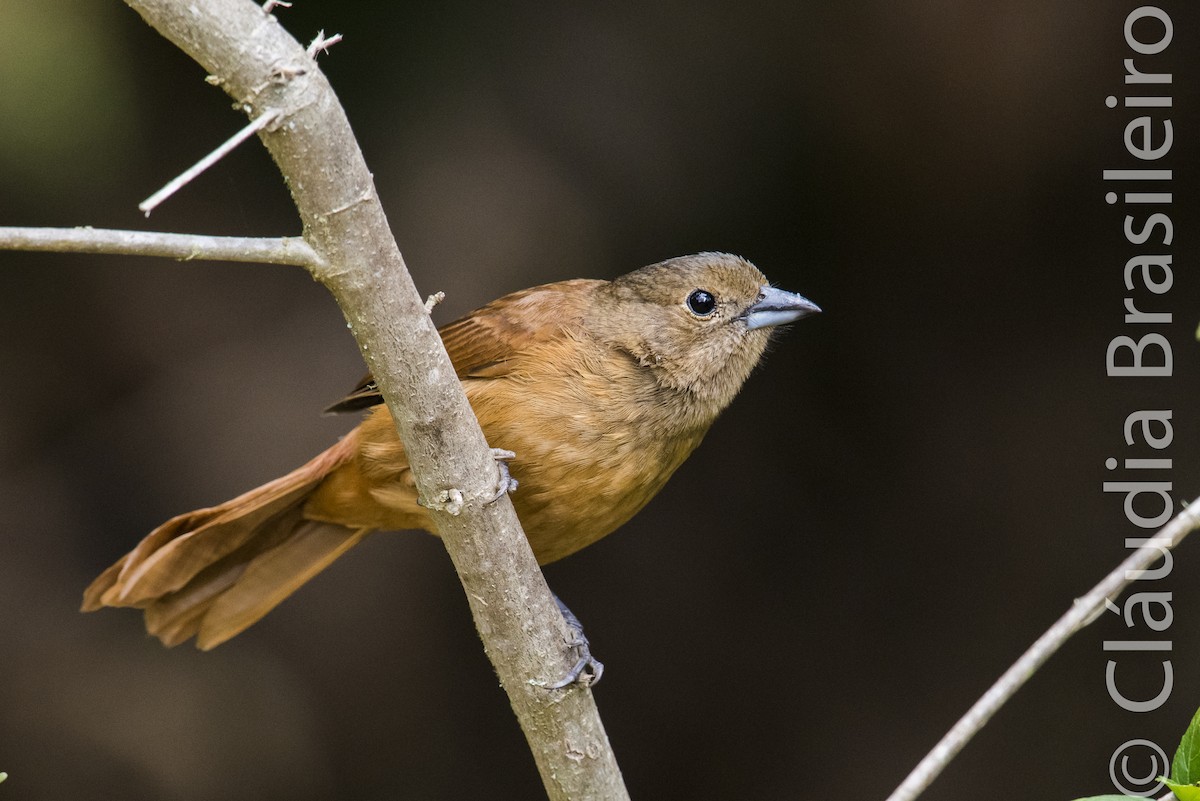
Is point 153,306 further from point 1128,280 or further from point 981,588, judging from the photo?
point 1128,280

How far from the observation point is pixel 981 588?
195 inches

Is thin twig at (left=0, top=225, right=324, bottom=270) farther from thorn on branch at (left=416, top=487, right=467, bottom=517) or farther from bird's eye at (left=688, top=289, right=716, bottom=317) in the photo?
bird's eye at (left=688, top=289, right=716, bottom=317)

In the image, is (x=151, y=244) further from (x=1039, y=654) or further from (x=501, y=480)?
(x=1039, y=654)

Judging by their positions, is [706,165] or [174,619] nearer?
[174,619]

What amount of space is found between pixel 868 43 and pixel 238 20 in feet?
10.7

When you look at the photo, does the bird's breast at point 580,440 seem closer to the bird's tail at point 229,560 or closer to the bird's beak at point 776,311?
the bird's beak at point 776,311

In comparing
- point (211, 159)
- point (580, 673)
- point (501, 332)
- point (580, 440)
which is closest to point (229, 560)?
point (501, 332)

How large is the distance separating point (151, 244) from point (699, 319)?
1.90 m

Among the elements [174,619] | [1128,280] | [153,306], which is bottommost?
[174,619]

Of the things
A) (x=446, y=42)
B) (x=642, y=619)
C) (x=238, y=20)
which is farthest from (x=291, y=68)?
(x=642, y=619)

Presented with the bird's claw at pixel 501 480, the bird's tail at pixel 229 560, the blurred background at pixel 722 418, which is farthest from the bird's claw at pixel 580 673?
the blurred background at pixel 722 418


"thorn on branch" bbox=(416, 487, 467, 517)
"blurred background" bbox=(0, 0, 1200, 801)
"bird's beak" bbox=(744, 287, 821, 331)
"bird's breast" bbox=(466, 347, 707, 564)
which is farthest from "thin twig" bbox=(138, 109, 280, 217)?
"blurred background" bbox=(0, 0, 1200, 801)

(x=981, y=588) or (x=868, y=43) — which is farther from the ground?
(x=868, y=43)

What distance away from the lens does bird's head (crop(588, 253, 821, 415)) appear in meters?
3.38
